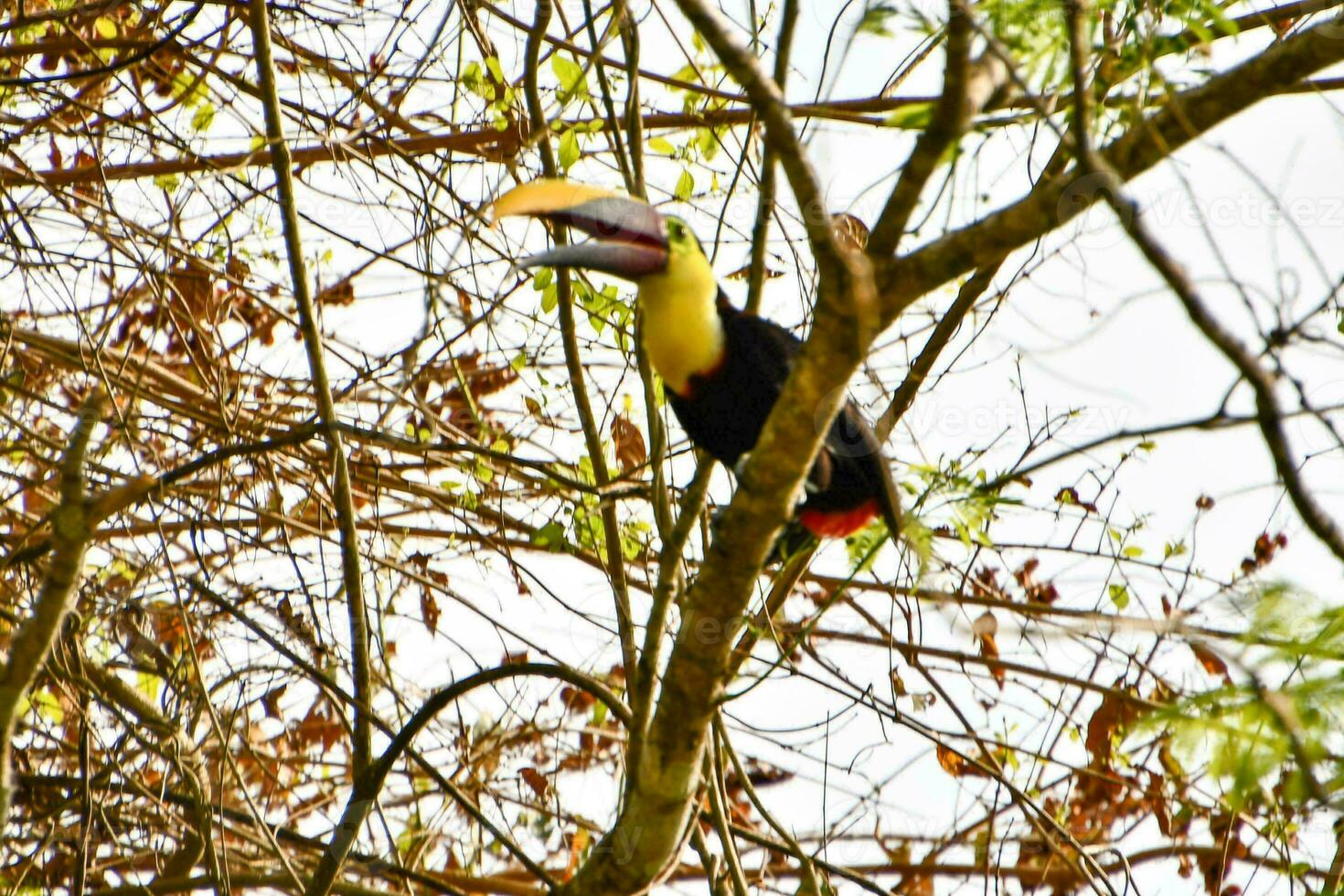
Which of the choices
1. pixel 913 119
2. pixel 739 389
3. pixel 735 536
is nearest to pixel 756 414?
pixel 739 389

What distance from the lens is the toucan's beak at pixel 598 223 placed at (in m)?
3.37

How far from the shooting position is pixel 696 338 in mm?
3527

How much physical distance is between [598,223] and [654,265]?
0.58 ft

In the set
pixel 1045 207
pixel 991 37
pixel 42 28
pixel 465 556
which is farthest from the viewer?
pixel 42 28

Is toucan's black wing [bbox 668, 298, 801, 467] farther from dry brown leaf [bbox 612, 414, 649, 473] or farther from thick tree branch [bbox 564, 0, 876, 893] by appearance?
thick tree branch [bbox 564, 0, 876, 893]

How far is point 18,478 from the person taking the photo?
363cm

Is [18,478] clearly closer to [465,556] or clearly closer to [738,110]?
[465,556]

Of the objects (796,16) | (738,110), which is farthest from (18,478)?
(796,16)

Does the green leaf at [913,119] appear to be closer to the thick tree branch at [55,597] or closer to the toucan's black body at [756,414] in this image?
the thick tree branch at [55,597]

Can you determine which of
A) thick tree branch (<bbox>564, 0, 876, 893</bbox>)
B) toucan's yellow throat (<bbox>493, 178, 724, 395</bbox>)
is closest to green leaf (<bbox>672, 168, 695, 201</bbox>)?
toucan's yellow throat (<bbox>493, 178, 724, 395</bbox>)

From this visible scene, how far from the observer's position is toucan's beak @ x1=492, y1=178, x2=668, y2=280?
11.1 feet

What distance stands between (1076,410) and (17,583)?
2931mm

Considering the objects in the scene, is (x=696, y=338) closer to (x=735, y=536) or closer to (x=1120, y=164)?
(x=735, y=536)

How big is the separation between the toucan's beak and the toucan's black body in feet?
0.85
